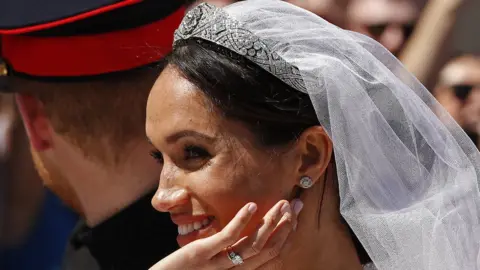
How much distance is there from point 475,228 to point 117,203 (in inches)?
44.5

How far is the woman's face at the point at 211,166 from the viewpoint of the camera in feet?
6.78

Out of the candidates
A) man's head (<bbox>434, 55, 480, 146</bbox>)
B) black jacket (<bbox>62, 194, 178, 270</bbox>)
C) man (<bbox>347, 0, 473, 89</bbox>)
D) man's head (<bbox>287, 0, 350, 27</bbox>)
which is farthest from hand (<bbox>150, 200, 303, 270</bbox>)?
man's head (<bbox>287, 0, 350, 27</bbox>)

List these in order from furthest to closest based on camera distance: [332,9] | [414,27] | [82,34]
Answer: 1. [332,9]
2. [414,27]
3. [82,34]

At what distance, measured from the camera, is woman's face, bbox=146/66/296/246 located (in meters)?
2.07

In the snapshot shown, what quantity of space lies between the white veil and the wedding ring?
0.24 metres

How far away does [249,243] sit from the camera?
2.09m

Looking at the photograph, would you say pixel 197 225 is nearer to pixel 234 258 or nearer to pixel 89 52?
pixel 234 258

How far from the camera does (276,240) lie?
2.08m

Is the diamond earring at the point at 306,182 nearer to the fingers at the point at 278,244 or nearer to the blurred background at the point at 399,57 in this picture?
the fingers at the point at 278,244

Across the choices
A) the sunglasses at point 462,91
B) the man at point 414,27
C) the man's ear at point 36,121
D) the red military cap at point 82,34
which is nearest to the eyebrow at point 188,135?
the red military cap at point 82,34

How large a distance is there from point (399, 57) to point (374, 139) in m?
1.76

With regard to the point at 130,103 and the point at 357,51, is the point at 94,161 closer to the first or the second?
the point at 130,103

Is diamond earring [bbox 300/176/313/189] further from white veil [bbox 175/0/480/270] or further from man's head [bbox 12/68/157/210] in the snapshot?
man's head [bbox 12/68/157/210]

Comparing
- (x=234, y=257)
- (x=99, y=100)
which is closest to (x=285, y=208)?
(x=234, y=257)
